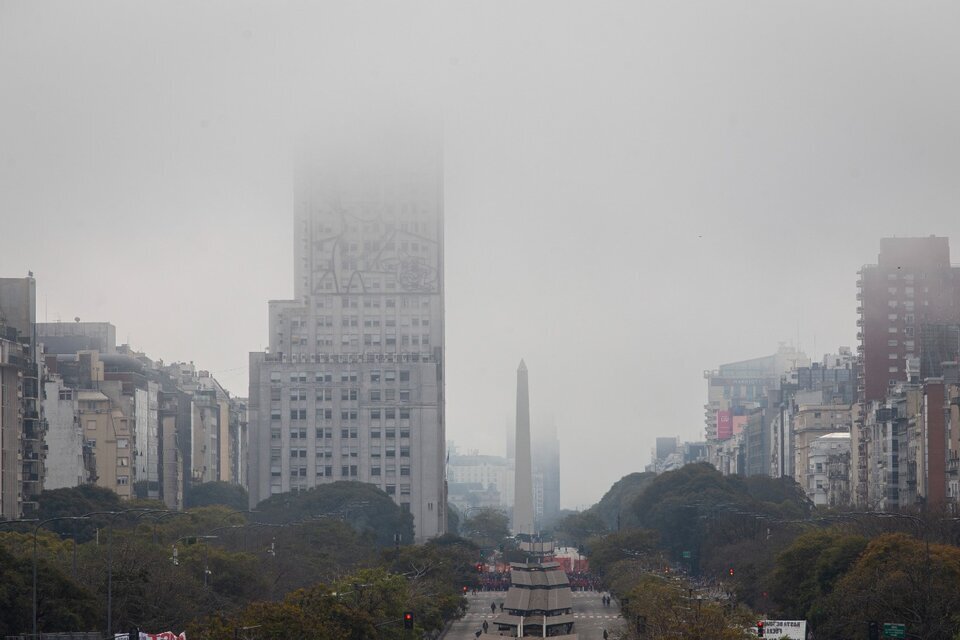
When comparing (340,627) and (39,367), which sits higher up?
(39,367)

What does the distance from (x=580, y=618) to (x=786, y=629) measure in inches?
2166

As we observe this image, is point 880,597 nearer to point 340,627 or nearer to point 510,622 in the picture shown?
point 340,627

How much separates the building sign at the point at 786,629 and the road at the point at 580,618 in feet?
97.2

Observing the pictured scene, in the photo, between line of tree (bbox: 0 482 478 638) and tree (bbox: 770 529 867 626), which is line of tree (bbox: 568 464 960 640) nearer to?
tree (bbox: 770 529 867 626)

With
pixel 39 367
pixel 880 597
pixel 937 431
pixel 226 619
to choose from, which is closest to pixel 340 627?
pixel 226 619

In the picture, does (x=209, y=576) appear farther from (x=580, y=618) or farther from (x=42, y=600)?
(x=580, y=618)

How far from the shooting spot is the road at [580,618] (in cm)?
12851

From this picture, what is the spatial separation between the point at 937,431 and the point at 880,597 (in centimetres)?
7982

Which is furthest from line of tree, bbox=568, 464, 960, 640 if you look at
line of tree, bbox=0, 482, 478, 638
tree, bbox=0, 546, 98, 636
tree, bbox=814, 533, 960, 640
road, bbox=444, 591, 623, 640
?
tree, bbox=0, 546, 98, 636

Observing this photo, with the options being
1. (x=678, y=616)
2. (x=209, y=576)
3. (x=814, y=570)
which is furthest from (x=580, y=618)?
(x=678, y=616)

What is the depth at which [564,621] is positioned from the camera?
128m

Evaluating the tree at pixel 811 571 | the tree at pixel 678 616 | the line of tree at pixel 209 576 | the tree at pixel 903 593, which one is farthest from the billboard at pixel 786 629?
the line of tree at pixel 209 576

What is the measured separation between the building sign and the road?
1166 inches

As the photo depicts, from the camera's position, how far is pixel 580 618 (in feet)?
477
